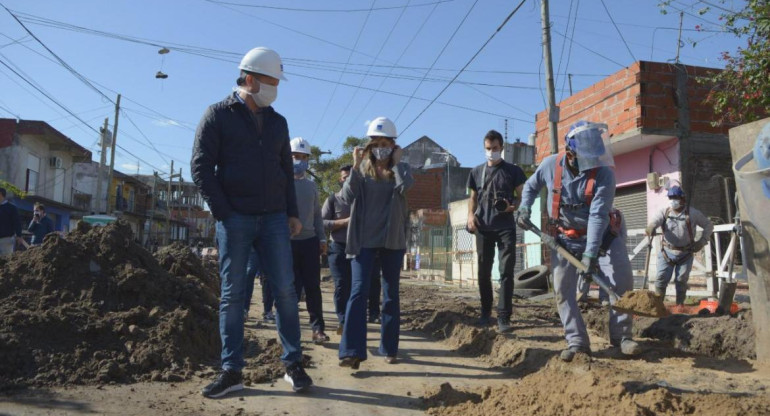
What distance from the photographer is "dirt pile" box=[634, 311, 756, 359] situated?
483cm

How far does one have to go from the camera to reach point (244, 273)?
3898mm

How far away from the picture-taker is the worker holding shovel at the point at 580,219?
4.52m

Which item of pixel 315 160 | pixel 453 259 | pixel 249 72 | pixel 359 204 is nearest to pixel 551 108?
pixel 453 259

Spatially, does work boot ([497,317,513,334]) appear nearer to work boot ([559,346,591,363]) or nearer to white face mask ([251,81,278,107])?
work boot ([559,346,591,363])

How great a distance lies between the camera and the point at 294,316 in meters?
4.00

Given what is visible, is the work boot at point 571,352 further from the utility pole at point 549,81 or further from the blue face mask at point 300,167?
the utility pole at point 549,81

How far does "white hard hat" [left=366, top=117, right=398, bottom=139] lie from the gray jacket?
0.25 meters

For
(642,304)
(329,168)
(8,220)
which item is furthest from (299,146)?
(329,168)

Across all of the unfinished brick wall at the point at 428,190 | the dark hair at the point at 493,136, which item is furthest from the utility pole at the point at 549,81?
the unfinished brick wall at the point at 428,190

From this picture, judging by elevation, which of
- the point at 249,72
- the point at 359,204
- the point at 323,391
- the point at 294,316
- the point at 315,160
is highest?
the point at 315,160

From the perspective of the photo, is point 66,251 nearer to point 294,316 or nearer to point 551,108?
point 294,316

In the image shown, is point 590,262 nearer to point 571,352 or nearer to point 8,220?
point 571,352

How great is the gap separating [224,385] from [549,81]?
12.1m

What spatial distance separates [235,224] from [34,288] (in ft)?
8.41
